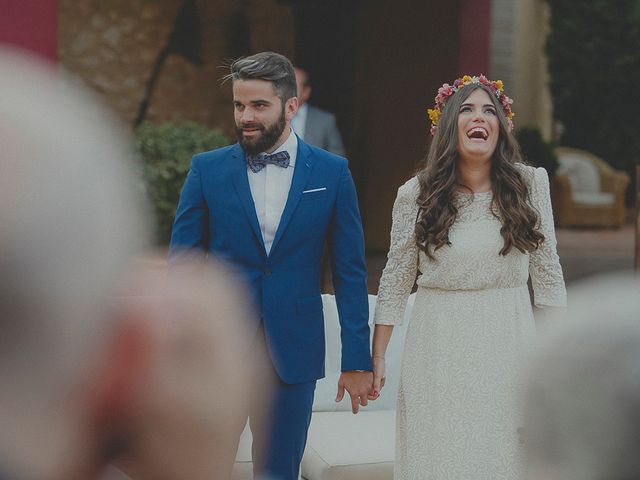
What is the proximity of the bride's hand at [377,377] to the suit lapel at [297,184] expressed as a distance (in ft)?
2.20

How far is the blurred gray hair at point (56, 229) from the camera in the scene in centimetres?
97

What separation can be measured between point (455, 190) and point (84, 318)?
120 inches

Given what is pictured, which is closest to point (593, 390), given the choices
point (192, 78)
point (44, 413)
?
point (44, 413)

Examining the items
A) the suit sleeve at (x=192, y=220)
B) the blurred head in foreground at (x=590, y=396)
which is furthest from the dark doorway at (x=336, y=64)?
the blurred head in foreground at (x=590, y=396)

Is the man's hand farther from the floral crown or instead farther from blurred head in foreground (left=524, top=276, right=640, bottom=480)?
blurred head in foreground (left=524, top=276, right=640, bottom=480)

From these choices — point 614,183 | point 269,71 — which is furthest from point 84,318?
point 614,183

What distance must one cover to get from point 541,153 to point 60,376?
16.0 metres

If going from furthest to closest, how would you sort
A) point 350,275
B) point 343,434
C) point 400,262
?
point 343,434, point 400,262, point 350,275

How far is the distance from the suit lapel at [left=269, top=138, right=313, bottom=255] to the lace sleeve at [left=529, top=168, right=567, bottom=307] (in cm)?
86

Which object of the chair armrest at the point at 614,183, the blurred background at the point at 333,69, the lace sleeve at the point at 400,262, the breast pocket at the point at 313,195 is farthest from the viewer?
the chair armrest at the point at 614,183

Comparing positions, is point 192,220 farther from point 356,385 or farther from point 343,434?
point 343,434

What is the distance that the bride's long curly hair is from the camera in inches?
151

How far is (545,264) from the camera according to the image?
3.93 metres

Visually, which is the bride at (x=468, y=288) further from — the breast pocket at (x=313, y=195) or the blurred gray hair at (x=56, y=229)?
the blurred gray hair at (x=56, y=229)
